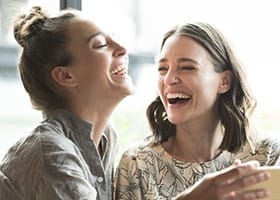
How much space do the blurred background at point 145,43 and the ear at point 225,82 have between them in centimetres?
30

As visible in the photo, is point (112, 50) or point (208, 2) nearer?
point (112, 50)

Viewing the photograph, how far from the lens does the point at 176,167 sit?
72.2 inches

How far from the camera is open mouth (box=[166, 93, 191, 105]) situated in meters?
1.80

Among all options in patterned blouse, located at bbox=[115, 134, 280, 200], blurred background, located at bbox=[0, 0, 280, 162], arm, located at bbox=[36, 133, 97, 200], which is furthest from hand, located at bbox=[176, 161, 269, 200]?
blurred background, located at bbox=[0, 0, 280, 162]

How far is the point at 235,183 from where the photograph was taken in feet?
4.43

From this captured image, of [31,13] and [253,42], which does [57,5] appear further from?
[253,42]

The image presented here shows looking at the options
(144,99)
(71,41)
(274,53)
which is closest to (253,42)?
(274,53)

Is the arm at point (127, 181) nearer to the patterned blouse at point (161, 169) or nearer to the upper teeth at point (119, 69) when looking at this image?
the patterned blouse at point (161, 169)

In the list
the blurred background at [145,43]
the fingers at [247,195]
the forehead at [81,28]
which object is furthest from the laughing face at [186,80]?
the fingers at [247,195]

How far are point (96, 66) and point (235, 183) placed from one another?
564mm

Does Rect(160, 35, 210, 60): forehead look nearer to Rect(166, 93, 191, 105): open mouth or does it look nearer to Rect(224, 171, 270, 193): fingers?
Rect(166, 93, 191, 105): open mouth

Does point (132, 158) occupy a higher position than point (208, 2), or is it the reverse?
point (208, 2)

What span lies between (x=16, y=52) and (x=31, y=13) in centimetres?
45

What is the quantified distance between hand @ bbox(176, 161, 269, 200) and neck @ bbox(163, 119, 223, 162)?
0.49 meters
